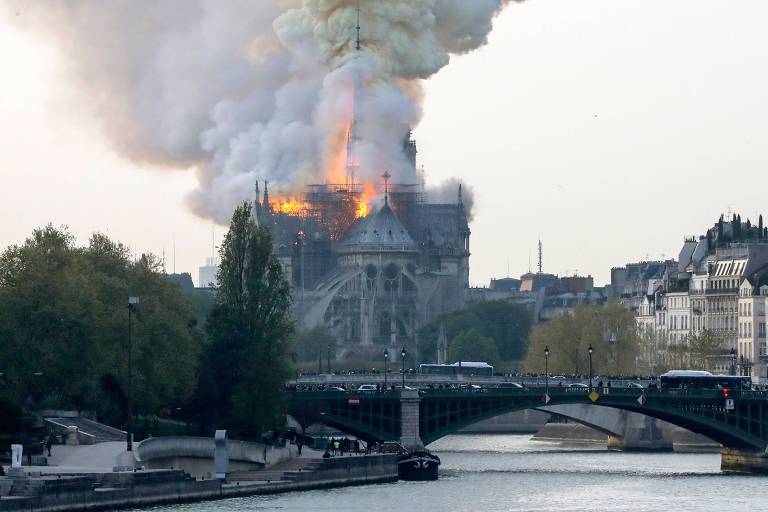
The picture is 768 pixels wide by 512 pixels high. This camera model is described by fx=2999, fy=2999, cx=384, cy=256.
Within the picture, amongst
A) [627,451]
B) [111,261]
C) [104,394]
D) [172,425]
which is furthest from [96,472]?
[627,451]

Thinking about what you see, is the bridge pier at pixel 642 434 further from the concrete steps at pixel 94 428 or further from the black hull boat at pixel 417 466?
the concrete steps at pixel 94 428

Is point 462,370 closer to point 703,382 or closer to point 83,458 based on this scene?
point 703,382

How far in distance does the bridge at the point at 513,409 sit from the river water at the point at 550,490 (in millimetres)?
1630

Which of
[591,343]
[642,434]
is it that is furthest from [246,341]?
[591,343]

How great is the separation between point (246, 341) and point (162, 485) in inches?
907

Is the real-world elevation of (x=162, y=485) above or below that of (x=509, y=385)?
below

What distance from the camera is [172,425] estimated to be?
10506cm

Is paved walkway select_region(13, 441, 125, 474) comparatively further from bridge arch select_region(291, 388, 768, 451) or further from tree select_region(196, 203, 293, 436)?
bridge arch select_region(291, 388, 768, 451)

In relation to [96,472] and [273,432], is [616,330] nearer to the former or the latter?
[273,432]

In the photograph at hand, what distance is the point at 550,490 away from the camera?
327 ft

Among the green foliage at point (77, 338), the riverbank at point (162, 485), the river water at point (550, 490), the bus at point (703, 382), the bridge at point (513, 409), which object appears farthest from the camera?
the bus at point (703, 382)

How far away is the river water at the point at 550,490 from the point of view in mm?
90500

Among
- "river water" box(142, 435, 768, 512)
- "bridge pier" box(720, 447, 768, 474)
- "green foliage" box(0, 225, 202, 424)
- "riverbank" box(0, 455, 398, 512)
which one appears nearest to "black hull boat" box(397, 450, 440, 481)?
"riverbank" box(0, 455, 398, 512)

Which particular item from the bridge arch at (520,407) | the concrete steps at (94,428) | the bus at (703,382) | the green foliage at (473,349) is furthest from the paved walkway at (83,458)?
the green foliage at (473,349)
